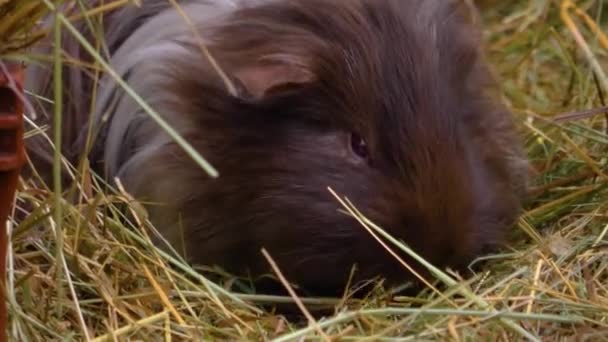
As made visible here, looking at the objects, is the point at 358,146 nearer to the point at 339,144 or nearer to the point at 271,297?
the point at 339,144

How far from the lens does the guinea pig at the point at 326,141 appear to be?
1671 millimetres

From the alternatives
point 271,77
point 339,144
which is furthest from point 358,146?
point 271,77

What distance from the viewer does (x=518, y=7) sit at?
330cm

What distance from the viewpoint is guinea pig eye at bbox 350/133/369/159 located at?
67.4 inches

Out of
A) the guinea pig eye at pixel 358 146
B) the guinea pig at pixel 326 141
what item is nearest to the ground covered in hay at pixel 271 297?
the guinea pig at pixel 326 141

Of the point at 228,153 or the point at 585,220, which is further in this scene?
the point at 585,220

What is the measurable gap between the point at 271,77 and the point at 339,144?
0.15m

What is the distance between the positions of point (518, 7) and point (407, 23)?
164cm

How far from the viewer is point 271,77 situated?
1.72m

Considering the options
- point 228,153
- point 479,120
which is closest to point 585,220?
point 479,120

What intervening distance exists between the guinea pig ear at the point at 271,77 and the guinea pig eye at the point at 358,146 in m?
0.11

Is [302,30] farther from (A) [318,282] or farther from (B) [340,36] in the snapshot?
(A) [318,282]

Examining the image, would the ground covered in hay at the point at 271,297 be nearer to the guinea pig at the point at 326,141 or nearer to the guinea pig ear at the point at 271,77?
the guinea pig at the point at 326,141

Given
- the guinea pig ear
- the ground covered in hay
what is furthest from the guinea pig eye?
the ground covered in hay
